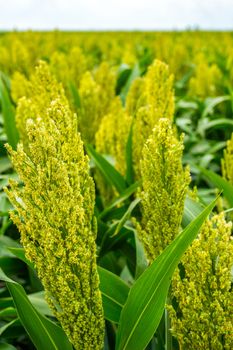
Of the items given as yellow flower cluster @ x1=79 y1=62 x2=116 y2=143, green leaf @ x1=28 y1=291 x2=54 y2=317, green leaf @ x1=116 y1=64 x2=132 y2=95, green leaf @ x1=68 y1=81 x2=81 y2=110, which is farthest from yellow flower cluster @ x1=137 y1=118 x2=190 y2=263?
green leaf @ x1=116 y1=64 x2=132 y2=95

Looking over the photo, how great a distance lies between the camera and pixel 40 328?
1.44 m

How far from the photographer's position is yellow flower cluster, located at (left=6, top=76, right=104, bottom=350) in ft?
3.88

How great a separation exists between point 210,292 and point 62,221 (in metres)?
0.35

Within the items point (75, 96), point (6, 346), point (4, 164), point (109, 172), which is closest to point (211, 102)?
point (75, 96)

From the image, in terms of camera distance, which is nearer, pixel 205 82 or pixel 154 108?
pixel 154 108

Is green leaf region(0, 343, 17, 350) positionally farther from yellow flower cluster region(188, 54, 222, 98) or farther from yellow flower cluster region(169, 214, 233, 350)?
yellow flower cluster region(188, 54, 222, 98)

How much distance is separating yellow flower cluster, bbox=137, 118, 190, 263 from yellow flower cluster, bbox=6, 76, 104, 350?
6.0 inches

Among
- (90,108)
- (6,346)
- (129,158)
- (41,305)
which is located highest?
(90,108)

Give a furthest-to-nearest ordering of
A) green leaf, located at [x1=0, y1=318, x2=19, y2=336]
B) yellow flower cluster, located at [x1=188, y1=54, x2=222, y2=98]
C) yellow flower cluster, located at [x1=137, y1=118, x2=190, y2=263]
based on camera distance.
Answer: yellow flower cluster, located at [x1=188, y1=54, x2=222, y2=98] < green leaf, located at [x1=0, y1=318, x2=19, y2=336] < yellow flower cluster, located at [x1=137, y1=118, x2=190, y2=263]

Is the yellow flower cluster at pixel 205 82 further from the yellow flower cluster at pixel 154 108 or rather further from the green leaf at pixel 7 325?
the green leaf at pixel 7 325

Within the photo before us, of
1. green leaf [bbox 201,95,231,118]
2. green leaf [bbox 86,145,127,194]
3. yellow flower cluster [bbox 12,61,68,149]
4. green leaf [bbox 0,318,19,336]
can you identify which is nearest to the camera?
green leaf [bbox 0,318,19,336]

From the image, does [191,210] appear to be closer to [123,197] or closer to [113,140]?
[123,197]

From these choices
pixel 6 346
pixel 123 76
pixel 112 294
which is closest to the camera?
pixel 112 294

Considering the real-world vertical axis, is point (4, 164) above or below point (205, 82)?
below
